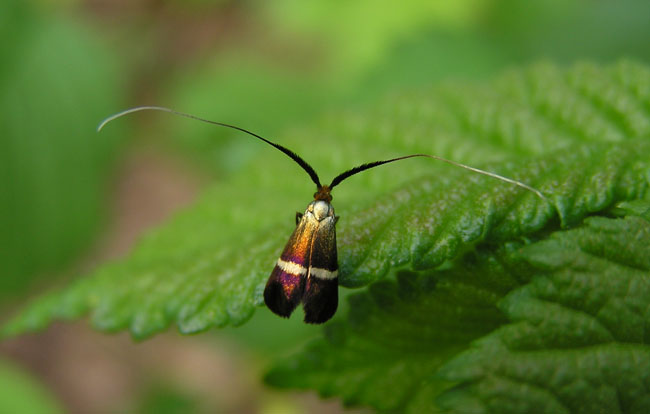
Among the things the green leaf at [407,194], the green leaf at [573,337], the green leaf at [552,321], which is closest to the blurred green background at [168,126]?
the green leaf at [407,194]

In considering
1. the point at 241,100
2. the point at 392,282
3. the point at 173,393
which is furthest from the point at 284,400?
the point at 392,282

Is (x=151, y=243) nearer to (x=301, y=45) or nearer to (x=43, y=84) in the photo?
(x=43, y=84)

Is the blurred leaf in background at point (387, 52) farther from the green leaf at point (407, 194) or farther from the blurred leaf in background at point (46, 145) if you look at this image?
the green leaf at point (407, 194)

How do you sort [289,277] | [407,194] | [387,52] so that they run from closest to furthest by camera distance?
[289,277], [407,194], [387,52]

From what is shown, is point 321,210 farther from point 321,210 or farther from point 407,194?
point 407,194

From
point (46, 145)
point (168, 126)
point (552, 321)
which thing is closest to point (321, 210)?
point (552, 321)
